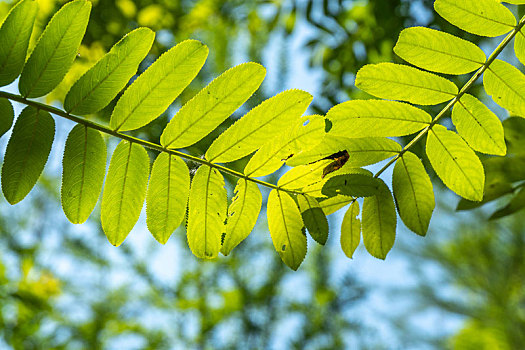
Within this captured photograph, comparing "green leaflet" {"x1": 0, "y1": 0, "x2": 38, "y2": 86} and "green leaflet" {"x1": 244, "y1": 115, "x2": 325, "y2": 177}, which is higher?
"green leaflet" {"x1": 0, "y1": 0, "x2": 38, "y2": 86}

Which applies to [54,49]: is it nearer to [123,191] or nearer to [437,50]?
[123,191]

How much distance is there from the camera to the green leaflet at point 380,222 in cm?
73

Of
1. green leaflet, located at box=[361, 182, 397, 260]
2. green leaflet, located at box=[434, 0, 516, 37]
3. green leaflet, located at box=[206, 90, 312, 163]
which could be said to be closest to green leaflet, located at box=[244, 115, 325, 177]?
green leaflet, located at box=[206, 90, 312, 163]

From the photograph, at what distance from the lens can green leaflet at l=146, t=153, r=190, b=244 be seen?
0.68m

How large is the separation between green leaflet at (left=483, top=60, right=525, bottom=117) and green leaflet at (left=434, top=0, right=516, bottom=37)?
0.19 feet

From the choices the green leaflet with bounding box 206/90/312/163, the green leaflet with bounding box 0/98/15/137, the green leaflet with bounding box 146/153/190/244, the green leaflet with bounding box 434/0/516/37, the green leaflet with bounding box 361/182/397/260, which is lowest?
the green leaflet with bounding box 361/182/397/260

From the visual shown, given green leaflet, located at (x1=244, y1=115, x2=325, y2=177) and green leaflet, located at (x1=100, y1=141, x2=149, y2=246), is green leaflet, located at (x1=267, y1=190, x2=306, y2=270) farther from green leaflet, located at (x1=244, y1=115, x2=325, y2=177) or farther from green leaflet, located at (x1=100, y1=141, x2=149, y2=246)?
green leaflet, located at (x1=100, y1=141, x2=149, y2=246)

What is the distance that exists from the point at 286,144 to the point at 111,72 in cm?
28

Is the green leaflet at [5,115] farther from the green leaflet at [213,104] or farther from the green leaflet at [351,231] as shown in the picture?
the green leaflet at [351,231]

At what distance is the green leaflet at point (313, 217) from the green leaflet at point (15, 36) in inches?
17.9

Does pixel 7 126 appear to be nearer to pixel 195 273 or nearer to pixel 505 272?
pixel 195 273

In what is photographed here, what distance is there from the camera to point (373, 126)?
712 millimetres

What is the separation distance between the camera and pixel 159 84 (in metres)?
0.67

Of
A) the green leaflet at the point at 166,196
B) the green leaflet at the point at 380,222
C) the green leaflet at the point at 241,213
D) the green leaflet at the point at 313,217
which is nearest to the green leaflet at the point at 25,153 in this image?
the green leaflet at the point at 166,196
